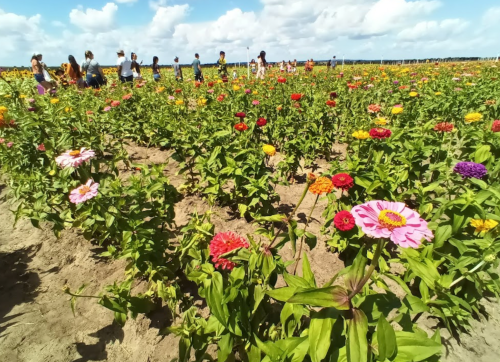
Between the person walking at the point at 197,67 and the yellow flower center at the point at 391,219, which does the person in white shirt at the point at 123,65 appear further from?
the yellow flower center at the point at 391,219

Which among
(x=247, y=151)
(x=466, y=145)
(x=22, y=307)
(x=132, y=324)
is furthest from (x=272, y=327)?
(x=466, y=145)

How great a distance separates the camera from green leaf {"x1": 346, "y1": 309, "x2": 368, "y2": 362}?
87 cm

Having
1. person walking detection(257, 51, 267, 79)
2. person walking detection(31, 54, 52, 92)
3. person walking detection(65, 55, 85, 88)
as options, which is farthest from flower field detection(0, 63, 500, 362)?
person walking detection(257, 51, 267, 79)

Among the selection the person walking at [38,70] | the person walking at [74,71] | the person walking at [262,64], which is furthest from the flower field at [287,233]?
the person walking at [262,64]

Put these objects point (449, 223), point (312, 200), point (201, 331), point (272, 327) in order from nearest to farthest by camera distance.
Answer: point (201, 331) → point (272, 327) → point (449, 223) → point (312, 200)

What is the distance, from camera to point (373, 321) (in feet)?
3.83

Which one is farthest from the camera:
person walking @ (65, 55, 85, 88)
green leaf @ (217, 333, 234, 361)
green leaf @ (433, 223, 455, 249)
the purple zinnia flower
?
person walking @ (65, 55, 85, 88)

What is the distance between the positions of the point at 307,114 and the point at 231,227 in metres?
2.62

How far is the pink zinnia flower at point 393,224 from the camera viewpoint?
3.03 ft

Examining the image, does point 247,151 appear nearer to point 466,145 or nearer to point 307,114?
point 307,114

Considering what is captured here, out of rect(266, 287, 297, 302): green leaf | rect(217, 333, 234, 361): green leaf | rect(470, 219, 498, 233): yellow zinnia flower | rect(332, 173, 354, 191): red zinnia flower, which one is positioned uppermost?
rect(332, 173, 354, 191): red zinnia flower

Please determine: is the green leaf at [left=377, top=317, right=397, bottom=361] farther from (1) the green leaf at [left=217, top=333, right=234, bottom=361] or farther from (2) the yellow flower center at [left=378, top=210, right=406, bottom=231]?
(1) the green leaf at [left=217, top=333, right=234, bottom=361]

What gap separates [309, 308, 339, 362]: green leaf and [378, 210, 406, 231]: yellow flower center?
0.40 m

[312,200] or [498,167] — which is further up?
[498,167]
